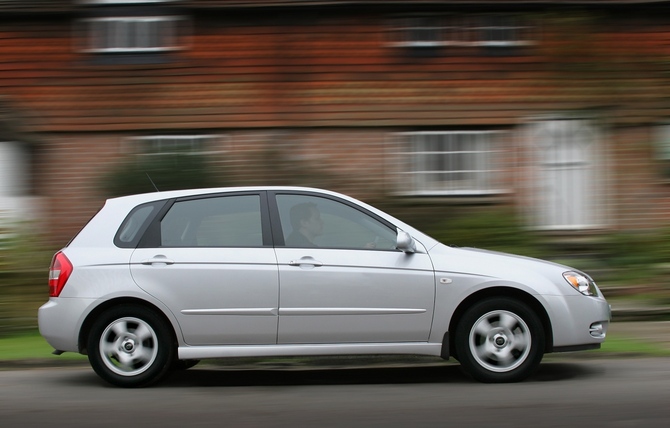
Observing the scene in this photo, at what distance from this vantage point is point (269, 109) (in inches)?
597

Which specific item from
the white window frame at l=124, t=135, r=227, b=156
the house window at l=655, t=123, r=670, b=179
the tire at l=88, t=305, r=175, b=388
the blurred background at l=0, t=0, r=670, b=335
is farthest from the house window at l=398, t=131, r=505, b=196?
the tire at l=88, t=305, r=175, b=388

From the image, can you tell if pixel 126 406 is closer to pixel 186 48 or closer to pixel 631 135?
pixel 186 48

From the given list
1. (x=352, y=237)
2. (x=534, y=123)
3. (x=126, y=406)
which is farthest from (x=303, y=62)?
(x=126, y=406)

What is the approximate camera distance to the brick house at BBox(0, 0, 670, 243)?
1512 centimetres

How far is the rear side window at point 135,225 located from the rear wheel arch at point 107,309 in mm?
439

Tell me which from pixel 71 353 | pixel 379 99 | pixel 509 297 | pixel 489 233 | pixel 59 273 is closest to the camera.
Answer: pixel 509 297

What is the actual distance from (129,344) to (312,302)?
1475 mm

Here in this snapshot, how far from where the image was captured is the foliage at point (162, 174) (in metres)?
13.6

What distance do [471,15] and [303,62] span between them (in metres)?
2.87

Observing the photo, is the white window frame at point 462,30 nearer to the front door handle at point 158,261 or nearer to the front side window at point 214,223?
the front side window at point 214,223

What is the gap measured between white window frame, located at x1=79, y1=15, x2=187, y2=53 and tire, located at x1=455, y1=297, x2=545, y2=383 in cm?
954

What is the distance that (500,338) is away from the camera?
23.4 feet

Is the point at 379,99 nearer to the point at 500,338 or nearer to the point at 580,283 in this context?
the point at 580,283

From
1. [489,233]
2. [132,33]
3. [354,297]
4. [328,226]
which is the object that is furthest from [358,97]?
[354,297]
